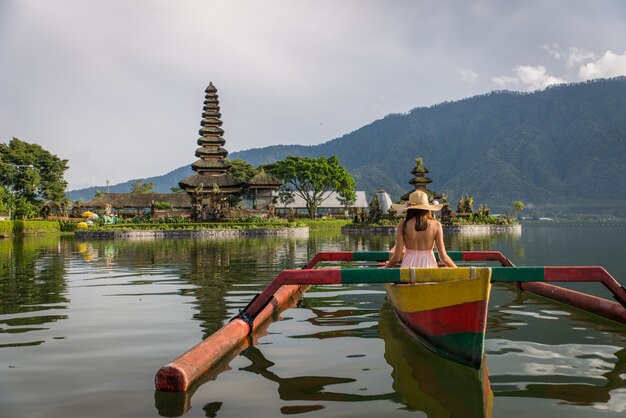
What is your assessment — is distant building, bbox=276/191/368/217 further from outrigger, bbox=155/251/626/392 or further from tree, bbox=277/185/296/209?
outrigger, bbox=155/251/626/392

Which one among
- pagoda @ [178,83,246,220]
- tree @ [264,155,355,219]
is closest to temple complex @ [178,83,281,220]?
pagoda @ [178,83,246,220]

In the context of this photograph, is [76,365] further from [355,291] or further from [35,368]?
[355,291]

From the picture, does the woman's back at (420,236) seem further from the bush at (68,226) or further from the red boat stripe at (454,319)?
the bush at (68,226)

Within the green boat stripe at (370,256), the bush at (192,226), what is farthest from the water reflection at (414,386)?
the bush at (192,226)

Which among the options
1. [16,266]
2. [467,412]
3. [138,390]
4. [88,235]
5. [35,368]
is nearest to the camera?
[467,412]

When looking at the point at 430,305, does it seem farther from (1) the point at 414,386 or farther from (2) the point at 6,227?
(2) the point at 6,227

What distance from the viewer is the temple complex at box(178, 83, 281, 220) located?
57906 millimetres

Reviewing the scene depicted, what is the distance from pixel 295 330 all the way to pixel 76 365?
3.05 metres

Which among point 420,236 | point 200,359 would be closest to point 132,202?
point 420,236

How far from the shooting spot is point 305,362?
5.77 m

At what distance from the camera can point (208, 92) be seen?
73.9m

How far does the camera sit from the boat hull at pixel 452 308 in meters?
4.81

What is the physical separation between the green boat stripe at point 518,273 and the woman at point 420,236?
84 cm

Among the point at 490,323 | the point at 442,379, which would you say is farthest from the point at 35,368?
the point at 490,323
